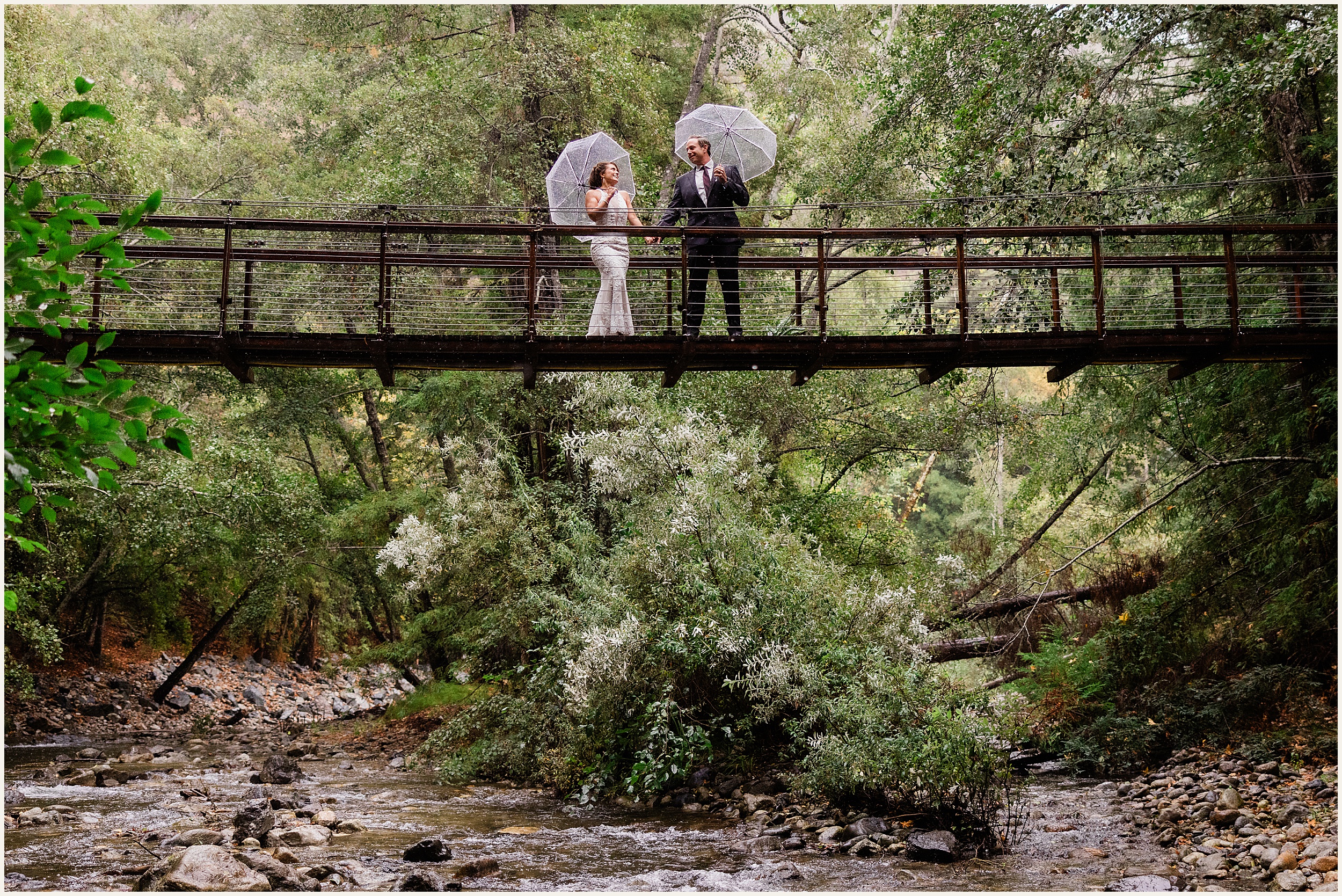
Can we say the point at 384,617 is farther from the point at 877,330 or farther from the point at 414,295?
the point at 877,330

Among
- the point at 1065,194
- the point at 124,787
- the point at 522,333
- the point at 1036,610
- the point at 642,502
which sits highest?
the point at 1065,194

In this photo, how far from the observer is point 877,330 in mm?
16812

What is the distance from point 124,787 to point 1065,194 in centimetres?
1099

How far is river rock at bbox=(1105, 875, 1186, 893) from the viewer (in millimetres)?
6270

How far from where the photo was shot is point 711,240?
363 inches

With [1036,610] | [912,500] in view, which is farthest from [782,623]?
[912,500]

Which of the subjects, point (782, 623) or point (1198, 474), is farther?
point (1198, 474)

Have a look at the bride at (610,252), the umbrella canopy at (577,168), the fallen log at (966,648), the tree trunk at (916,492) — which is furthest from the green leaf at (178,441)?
the tree trunk at (916,492)

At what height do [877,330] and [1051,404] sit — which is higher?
[877,330]

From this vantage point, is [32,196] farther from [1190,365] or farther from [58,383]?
[1190,365]

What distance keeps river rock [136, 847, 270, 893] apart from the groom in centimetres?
524

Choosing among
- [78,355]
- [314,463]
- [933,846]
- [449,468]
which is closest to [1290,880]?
[933,846]

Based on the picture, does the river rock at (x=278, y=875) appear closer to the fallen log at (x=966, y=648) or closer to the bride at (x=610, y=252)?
the bride at (x=610, y=252)

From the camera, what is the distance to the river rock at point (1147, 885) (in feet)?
20.6
